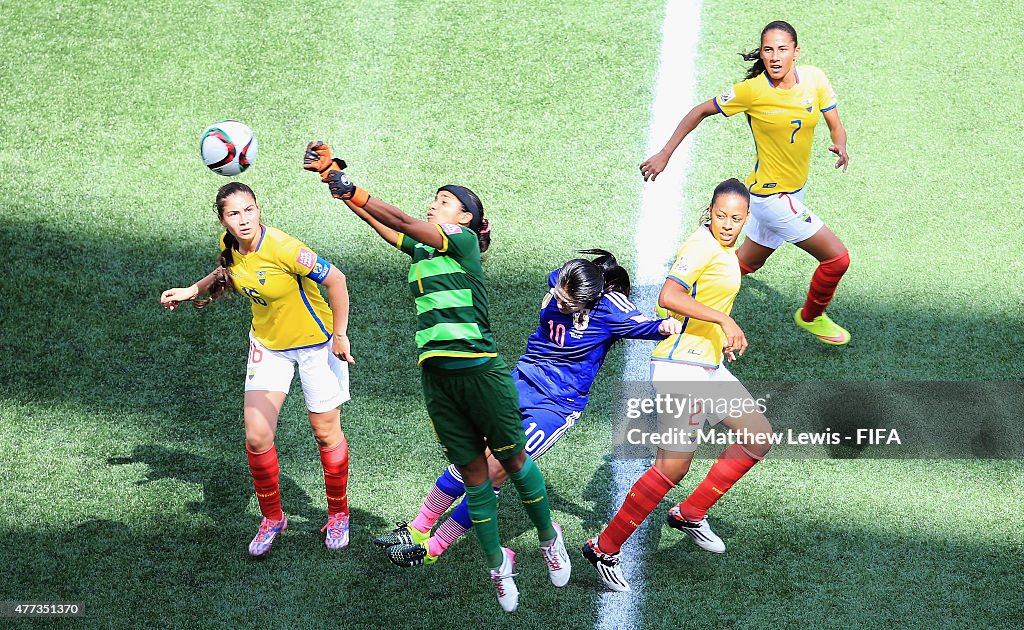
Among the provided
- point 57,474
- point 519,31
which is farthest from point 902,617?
point 519,31

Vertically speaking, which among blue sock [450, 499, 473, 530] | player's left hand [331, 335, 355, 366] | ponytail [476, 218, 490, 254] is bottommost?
blue sock [450, 499, 473, 530]

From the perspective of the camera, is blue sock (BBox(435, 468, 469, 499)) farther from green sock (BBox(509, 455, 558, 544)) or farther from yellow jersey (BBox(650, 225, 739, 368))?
yellow jersey (BBox(650, 225, 739, 368))

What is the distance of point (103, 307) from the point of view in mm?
7527

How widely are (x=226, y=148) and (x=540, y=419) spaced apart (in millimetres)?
2127

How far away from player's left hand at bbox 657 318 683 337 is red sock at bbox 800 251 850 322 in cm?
211

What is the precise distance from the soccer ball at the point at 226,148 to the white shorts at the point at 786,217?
3.28 metres

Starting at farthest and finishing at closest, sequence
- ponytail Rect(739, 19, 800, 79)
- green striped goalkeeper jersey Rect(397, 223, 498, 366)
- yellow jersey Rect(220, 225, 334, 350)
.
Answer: ponytail Rect(739, 19, 800, 79) → yellow jersey Rect(220, 225, 334, 350) → green striped goalkeeper jersey Rect(397, 223, 498, 366)

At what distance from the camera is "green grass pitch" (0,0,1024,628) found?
5.83 m

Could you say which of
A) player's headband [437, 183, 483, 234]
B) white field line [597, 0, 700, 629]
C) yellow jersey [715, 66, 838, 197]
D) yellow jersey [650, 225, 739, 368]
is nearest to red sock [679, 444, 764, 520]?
white field line [597, 0, 700, 629]

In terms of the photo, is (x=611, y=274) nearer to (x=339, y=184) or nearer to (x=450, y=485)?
(x=450, y=485)

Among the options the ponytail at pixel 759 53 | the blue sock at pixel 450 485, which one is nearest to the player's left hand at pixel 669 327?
the blue sock at pixel 450 485

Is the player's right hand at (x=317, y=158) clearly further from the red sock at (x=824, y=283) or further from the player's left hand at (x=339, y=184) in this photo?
the red sock at (x=824, y=283)

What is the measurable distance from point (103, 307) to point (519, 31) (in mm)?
4388

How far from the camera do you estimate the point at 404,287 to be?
7.80 metres
